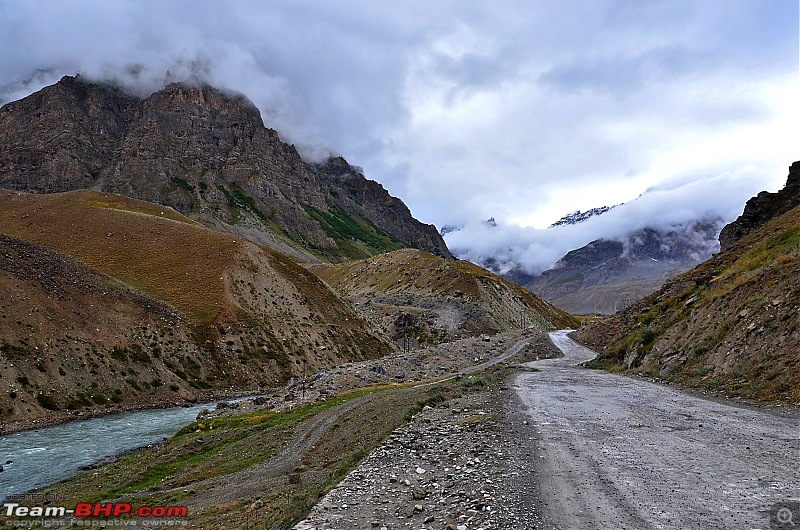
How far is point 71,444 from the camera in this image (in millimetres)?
30578

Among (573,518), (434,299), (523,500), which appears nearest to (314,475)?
(523,500)

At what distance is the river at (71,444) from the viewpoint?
24.3 meters

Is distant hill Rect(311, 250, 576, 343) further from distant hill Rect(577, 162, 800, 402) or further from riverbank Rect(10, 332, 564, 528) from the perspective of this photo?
riverbank Rect(10, 332, 564, 528)

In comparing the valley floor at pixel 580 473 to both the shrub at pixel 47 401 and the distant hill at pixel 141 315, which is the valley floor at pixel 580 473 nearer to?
the shrub at pixel 47 401

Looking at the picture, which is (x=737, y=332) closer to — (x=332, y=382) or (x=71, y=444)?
(x=332, y=382)

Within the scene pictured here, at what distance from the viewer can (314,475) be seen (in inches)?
621

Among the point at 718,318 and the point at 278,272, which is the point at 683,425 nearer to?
the point at 718,318

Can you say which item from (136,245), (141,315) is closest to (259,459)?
(141,315)

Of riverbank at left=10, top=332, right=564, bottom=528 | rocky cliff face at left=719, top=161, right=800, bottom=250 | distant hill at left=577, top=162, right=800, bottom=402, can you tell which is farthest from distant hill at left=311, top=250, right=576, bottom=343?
riverbank at left=10, top=332, right=564, bottom=528

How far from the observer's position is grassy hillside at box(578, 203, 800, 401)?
65.9 ft

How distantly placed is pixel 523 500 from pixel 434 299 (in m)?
113
